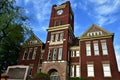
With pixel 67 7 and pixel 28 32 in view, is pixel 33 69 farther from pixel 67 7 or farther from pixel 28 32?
pixel 67 7

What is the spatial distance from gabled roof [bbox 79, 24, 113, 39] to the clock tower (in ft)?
14.0

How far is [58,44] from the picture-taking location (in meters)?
30.3

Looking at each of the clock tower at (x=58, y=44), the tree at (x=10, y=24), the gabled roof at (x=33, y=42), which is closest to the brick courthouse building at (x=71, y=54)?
the clock tower at (x=58, y=44)

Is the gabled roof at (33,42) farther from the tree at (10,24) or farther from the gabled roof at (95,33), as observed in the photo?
the gabled roof at (95,33)

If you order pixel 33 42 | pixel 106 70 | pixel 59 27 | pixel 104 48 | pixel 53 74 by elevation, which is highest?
pixel 59 27

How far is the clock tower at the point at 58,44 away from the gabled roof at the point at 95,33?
14.0 feet

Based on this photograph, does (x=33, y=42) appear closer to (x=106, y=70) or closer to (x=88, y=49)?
(x=88, y=49)

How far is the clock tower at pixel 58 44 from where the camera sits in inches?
1071

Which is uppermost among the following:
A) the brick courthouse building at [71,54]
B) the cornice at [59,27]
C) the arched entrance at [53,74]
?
the cornice at [59,27]

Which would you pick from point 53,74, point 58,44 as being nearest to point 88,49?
point 58,44

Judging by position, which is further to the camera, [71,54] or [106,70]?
[71,54]

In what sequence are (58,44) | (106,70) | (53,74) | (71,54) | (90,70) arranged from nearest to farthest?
1. (106,70)
2. (90,70)
3. (53,74)
4. (71,54)
5. (58,44)

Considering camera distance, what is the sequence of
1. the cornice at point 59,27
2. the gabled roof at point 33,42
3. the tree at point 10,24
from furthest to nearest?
1. the gabled roof at point 33,42
2. the cornice at point 59,27
3. the tree at point 10,24

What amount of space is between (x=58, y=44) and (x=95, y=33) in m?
8.83
